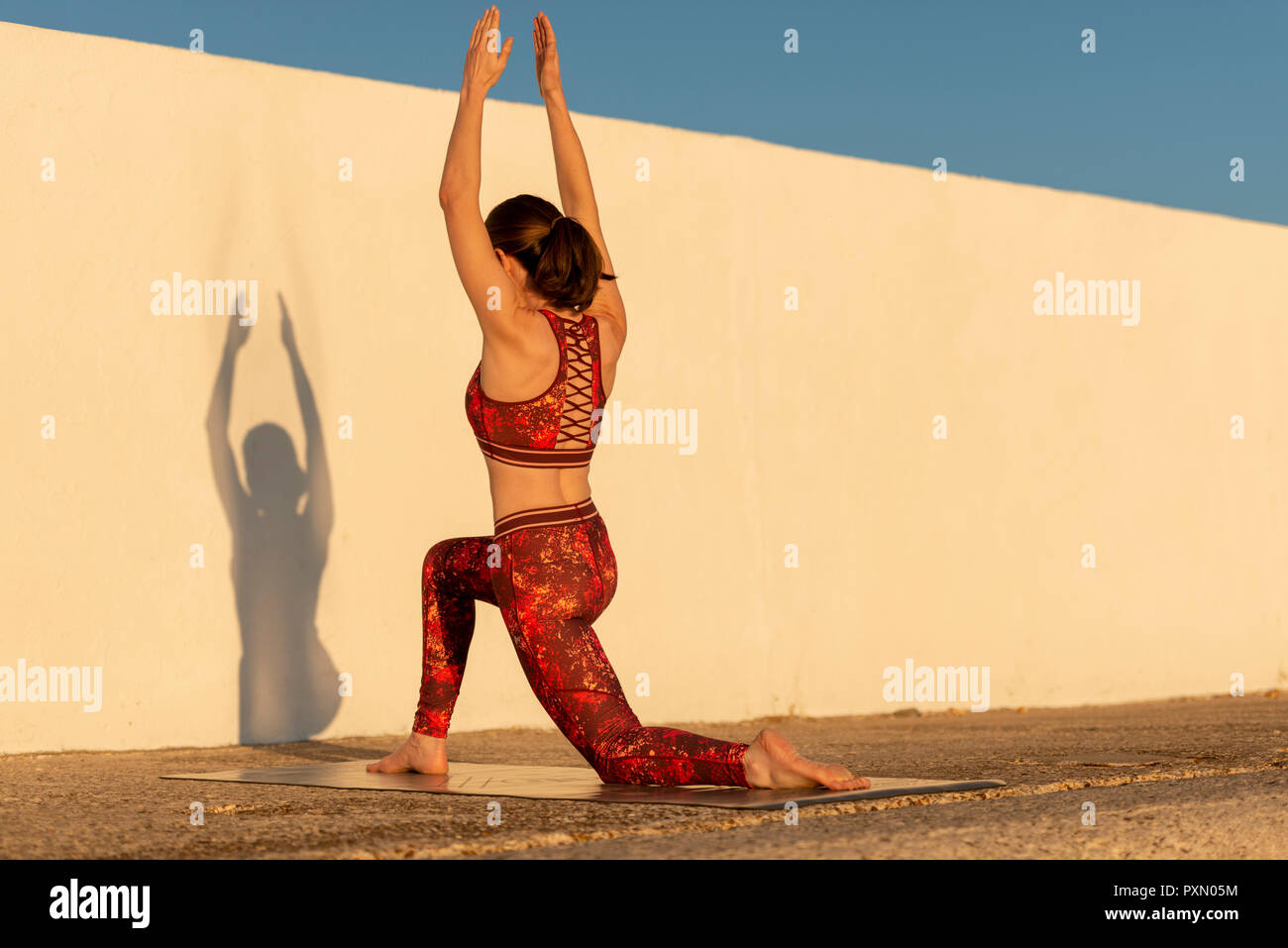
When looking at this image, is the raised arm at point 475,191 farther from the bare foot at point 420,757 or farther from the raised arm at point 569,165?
the bare foot at point 420,757

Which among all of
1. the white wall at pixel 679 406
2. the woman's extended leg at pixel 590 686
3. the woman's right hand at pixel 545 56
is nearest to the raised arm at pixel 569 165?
the woman's right hand at pixel 545 56

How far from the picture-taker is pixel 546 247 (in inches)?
133

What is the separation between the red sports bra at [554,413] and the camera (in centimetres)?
336

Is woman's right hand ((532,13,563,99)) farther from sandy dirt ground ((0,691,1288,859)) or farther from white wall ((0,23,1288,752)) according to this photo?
white wall ((0,23,1288,752))

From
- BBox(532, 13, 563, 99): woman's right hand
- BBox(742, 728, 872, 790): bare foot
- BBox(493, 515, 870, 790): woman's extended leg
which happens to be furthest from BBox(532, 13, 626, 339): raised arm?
BBox(742, 728, 872, 790): bare foot

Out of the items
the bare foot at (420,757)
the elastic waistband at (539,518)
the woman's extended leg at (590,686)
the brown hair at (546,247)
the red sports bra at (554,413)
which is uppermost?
the brown hair at (546,247)

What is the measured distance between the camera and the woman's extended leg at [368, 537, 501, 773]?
3652mm

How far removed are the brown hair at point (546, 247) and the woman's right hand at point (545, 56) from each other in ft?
1.47

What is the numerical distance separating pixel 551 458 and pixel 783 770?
0.85 meters

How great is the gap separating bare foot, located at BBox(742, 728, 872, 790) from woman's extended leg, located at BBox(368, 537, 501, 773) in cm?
82

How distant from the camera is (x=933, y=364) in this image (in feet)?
26.0

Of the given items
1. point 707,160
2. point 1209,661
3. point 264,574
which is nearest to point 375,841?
point 264,574

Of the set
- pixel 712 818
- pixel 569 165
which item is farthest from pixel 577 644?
pixel 569 165
